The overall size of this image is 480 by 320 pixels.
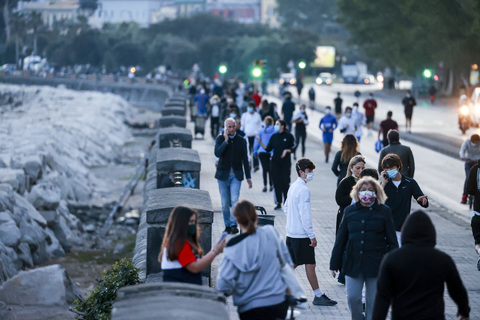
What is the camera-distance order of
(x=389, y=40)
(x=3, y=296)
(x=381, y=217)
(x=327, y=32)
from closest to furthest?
(x=381, y=217)
(x=3, y=296)
(x=389, y=40)
(x=327, y=32)

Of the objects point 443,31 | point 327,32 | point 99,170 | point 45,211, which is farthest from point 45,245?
point 327,32

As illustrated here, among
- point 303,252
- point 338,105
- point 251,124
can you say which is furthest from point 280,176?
point 338,105

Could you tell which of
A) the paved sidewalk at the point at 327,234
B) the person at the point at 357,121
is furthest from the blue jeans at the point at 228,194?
the person at the point at 357,121

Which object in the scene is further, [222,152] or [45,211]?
[45,211]

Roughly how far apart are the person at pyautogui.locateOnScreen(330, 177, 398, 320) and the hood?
1652mm

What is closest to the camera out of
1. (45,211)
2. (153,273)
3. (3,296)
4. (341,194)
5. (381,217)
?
(381,217)

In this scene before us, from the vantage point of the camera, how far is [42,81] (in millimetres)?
134750

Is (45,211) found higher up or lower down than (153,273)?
Answer: lower down

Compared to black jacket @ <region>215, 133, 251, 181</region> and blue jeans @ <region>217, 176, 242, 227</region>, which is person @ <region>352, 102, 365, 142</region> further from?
black jacket @ <region>215, 133, 251, 181</region>

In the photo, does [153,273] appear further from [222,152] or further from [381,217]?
[222,152]

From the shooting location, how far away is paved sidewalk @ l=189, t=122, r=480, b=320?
1122cm

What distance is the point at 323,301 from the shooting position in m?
11.2

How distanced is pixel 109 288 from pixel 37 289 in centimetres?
496

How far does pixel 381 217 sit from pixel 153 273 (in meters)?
2.78
